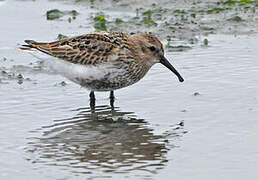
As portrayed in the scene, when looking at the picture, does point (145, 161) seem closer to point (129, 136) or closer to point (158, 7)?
point (129, 136)

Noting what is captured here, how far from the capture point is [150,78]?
37.2ft

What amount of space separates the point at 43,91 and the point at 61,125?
169 centimetres

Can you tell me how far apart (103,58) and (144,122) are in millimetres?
1298

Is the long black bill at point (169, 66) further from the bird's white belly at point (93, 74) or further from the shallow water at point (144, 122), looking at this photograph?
the bird's white belly at point (93, 74)

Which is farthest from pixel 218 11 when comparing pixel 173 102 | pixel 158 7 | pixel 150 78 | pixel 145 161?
pixel 145 161

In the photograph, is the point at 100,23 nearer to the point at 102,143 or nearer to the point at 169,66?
the point at 169,66

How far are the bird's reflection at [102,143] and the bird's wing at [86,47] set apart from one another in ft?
2.77

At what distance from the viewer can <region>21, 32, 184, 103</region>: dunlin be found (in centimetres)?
981

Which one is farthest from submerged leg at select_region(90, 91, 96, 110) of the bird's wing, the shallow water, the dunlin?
the bird's wing

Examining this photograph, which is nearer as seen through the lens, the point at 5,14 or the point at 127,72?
the point at 127,72

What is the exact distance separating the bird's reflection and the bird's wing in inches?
33.2

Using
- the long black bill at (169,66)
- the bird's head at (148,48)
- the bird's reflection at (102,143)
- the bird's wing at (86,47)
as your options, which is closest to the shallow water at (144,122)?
the bird's reflection at (102,143)

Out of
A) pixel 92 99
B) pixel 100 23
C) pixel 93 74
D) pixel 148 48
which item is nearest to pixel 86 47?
pixel 93 74

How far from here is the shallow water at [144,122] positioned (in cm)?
750
